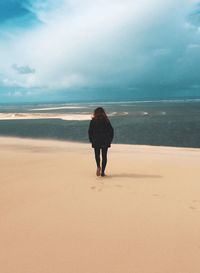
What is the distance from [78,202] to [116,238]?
211 centimetres

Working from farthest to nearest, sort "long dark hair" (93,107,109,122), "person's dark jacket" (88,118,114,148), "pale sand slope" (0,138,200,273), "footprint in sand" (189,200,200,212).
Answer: "person's dark jacket" (88,118,114,148) < "long dark hair" (93,107,109,122) < "footprint in sand" (189,200,200,212) < "pale sand slope" (0,138,200,273)

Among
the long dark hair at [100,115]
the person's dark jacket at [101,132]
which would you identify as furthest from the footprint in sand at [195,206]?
the long dark hair at [100,115]

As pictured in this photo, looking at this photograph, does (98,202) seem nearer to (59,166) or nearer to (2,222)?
(2,222)

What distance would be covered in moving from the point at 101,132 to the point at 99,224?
4.91m

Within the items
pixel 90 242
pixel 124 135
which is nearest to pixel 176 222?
pixel 90 242

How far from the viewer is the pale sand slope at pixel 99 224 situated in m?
4.39

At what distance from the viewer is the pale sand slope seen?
4.39m

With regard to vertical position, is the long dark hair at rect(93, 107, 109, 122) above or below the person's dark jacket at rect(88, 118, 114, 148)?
above

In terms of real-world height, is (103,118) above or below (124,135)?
above

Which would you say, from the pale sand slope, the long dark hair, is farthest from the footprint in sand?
the long dark hair

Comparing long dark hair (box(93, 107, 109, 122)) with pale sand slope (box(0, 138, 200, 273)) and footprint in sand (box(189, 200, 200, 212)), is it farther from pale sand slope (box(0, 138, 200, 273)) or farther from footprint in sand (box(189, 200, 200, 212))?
footprint in sand (box(189, 200, 200, 212))

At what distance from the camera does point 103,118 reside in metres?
10.3

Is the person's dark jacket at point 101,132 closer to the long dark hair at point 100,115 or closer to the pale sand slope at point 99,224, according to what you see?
the long dark hair at point 100,115

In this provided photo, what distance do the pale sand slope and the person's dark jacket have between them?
1.11 metres
